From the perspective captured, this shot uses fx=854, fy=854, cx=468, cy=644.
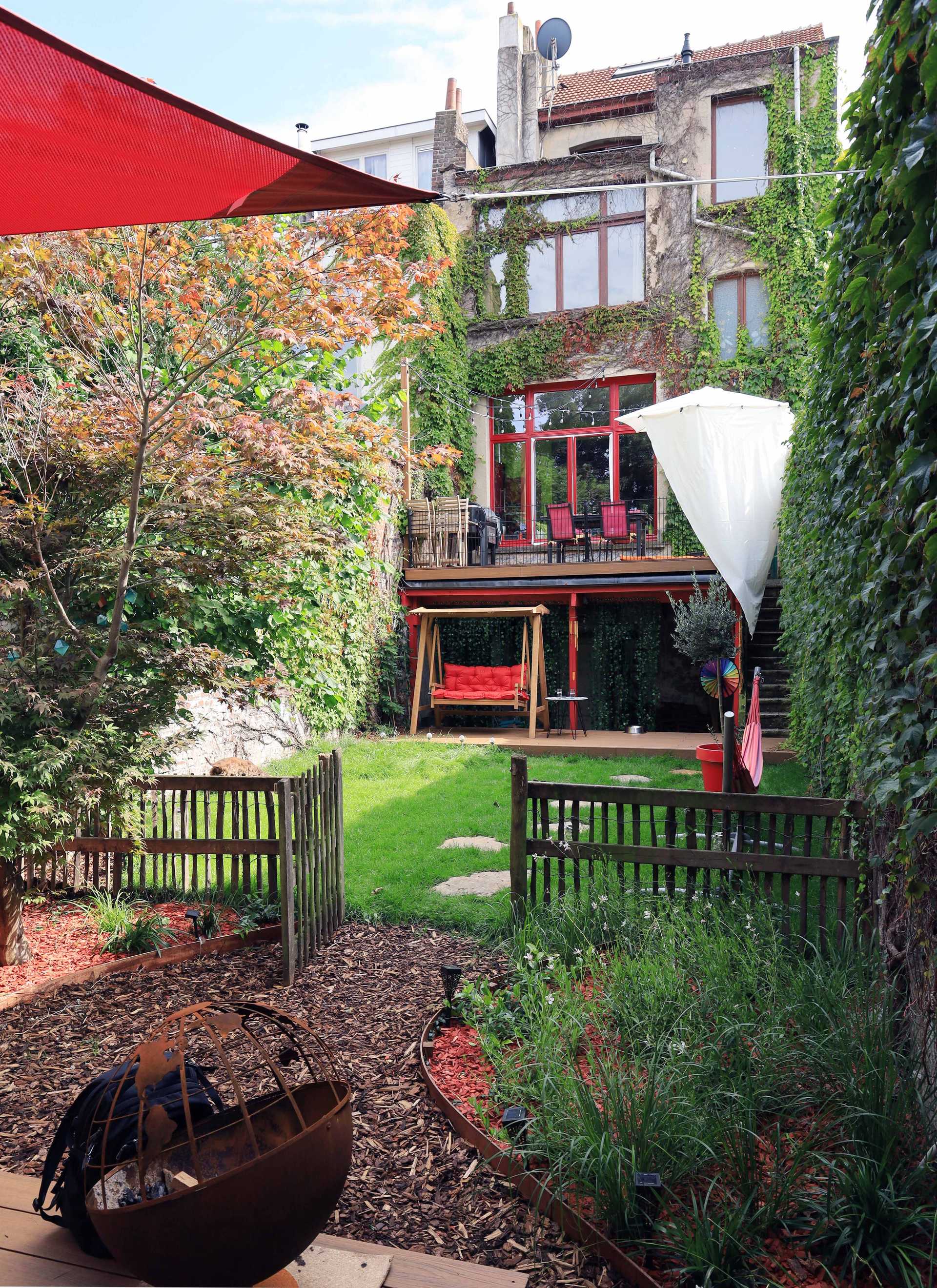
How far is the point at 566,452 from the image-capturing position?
17.2 meters

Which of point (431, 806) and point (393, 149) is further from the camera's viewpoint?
point (393, 149)

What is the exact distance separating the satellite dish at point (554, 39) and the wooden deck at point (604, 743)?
16.3 m

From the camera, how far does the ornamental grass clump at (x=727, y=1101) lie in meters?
2.09

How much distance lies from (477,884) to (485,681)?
24.8 feet

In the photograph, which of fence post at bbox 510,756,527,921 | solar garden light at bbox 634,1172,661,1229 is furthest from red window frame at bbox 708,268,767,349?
solar garden light at bbox 634,1172,661,1229

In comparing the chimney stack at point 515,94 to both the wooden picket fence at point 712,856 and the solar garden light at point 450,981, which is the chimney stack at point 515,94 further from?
the solar garden light at point 450,981

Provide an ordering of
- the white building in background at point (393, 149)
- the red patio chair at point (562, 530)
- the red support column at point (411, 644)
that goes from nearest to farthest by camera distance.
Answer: the red support column at point (411, 644), the red patio chair at point (562, 530), the white building in background at point (393, 149)

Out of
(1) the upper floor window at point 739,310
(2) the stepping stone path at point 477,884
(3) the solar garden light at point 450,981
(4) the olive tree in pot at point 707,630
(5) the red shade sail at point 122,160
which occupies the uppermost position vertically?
(1) the upper floor window at point 739,310

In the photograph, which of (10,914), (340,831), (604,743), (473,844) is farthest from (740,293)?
(10,914)

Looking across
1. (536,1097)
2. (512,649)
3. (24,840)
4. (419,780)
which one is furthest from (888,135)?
(512,649)

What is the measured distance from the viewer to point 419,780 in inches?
343

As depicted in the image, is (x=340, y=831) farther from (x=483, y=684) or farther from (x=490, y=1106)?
(x=483, y=684)

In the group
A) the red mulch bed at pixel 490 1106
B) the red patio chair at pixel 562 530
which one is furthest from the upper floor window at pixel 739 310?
the red mulch bed at pixel 490 1106

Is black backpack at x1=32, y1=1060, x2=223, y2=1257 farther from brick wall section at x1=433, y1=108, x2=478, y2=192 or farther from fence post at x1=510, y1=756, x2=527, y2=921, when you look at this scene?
brick wall section at x1=433, y1=108, x2=478, y2=192
